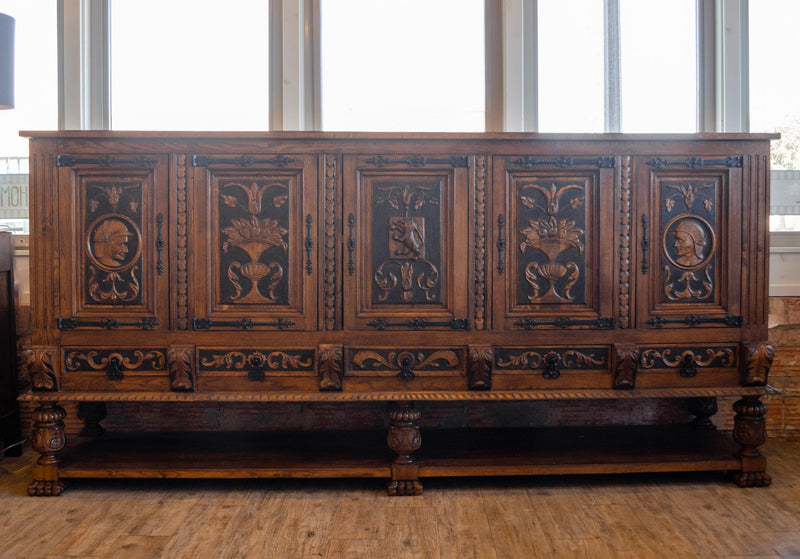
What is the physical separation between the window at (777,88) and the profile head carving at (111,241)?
3137 millimetres

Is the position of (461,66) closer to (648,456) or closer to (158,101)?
(158,101)

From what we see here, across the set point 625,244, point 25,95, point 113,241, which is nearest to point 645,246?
point 625,244

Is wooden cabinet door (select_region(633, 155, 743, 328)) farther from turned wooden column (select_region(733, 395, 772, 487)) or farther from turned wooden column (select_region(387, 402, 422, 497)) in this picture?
turned wooden column (select_region(387, 402, 422, 497))

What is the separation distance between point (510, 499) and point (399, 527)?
1.68 feet

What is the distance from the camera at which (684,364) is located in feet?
8.77

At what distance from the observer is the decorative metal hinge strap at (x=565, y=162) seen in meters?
2.62

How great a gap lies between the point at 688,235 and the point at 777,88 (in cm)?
139

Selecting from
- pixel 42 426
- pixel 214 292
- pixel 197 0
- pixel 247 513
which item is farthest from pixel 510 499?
pixel 197 0

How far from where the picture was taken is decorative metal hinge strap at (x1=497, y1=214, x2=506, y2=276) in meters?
2.63

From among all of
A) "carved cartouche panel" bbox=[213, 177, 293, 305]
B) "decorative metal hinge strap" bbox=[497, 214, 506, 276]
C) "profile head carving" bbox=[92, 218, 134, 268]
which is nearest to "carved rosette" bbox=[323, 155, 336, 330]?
"carved cartouche panel" bbox=[213, 177, 293, 305]

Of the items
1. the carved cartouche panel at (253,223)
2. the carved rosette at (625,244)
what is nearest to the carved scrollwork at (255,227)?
the carved cartouche panel at (253,223)

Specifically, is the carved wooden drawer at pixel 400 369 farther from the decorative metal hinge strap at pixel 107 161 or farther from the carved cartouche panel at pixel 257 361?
the decorative metal hinge strap at pixel 107 161

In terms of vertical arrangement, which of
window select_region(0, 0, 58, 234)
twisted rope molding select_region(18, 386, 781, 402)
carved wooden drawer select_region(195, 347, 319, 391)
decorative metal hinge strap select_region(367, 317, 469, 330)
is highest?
window select_region(0, 0, 58, 234)

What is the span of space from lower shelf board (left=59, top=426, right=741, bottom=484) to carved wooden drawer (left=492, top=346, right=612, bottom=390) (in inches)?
13.3
